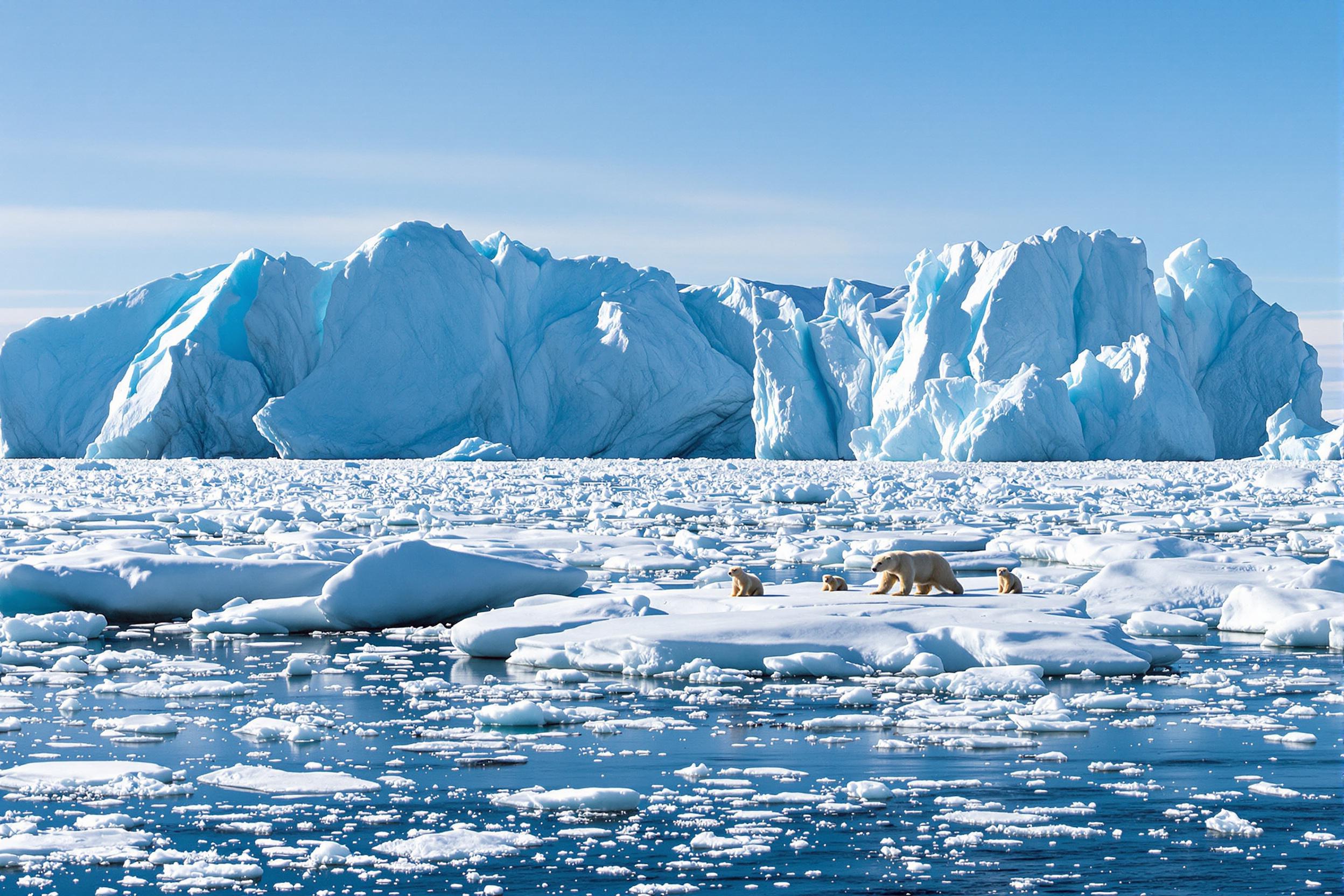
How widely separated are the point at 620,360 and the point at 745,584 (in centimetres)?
2824

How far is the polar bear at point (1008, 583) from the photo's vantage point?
7.56m

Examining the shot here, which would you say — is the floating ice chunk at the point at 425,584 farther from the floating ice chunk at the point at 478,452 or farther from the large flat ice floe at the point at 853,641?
the floating ice chunk at the point at 478,452

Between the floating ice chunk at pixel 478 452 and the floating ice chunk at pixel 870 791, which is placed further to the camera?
the floating ice chunk at pixel 478 452

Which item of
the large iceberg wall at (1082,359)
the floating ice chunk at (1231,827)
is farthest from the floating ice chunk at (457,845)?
the large iceberg wall at (1082,359)

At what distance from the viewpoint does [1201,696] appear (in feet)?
17.2

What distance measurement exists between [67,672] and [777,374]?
28034mm

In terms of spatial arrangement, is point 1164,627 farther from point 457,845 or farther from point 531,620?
point 457,845

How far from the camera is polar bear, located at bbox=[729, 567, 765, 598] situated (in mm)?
7230

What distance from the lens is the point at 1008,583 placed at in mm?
7570

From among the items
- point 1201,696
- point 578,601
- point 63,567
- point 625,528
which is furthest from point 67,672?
point 625,528

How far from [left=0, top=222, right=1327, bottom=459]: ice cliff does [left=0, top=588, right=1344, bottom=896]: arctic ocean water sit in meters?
25.8

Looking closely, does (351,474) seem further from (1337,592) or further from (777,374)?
(1337,592)

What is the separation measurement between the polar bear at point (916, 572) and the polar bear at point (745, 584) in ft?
1.97

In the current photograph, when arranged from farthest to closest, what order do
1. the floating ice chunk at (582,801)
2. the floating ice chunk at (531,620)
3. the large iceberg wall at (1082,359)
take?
the large iceberg wall at (1082,359)
the floating ice chunk at (531,620)
the floating ice chunk at (582,801)
